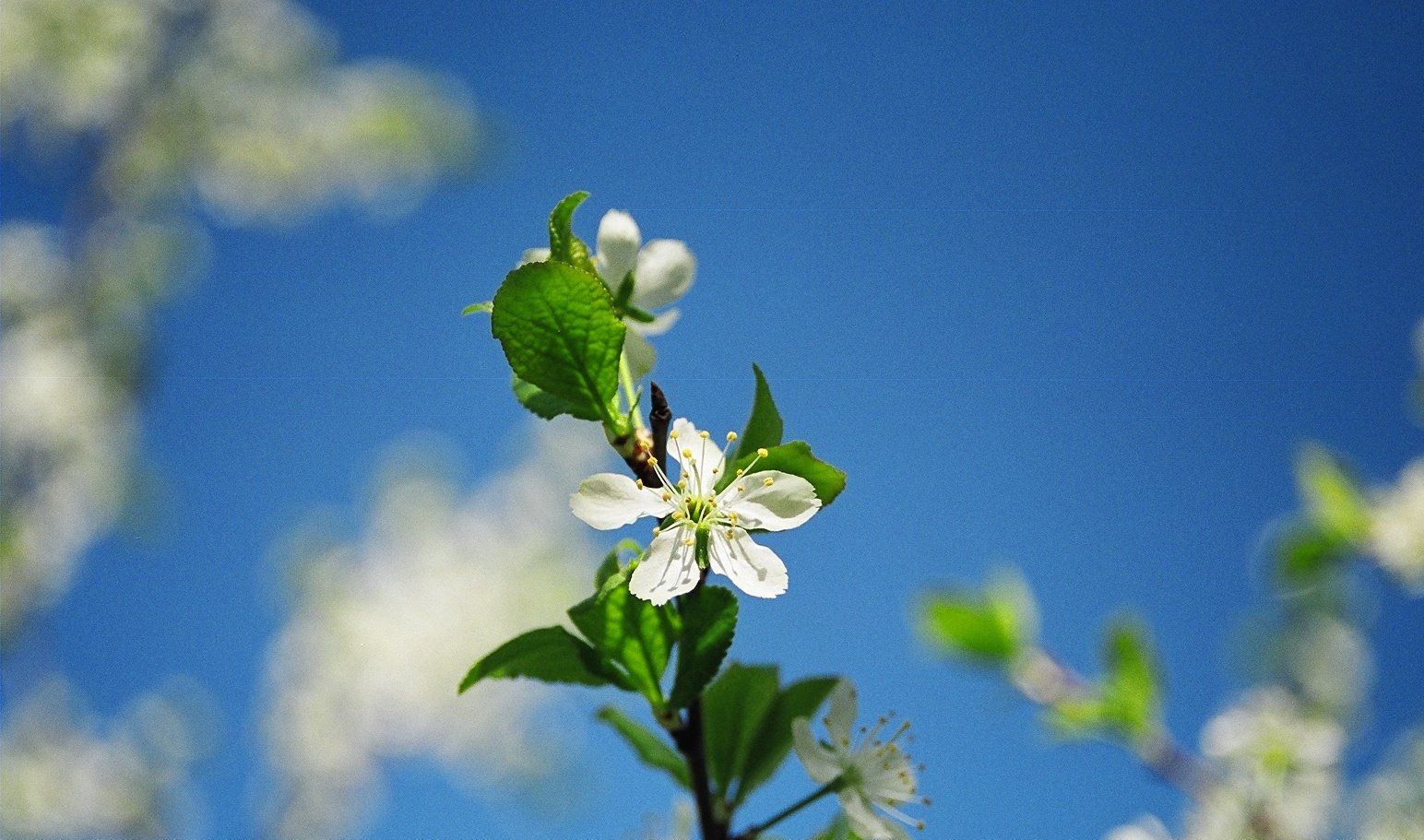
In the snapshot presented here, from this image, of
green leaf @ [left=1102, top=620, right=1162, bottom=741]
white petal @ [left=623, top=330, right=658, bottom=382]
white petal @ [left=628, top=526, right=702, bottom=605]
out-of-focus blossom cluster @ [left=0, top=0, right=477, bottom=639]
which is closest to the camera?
white petal @ [left=628, top=526, right=702, bottom=605]

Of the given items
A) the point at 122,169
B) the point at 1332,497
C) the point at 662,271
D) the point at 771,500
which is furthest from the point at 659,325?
the point at 122,169

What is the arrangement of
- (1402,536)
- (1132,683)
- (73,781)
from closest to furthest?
(1132,683) < (1402,536) < (73,781)

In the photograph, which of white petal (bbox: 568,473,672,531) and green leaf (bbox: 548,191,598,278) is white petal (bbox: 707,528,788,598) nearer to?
white petal (bbox: 568,473,672,531)

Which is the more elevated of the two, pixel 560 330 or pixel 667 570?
pixel 560 330

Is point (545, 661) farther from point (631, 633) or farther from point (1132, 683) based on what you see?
point (1132, 683)

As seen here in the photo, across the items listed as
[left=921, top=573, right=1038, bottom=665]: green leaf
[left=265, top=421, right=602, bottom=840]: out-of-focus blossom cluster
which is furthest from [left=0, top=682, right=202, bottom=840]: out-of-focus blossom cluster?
[left=921, top=573, right=1038, bottom=665]: green leaf

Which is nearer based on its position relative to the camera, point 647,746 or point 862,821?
point 862,821

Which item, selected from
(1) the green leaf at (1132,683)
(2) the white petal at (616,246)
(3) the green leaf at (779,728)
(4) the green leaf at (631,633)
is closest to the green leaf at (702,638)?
(4) the green leaf at (631,633)

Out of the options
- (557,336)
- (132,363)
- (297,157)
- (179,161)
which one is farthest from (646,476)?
(297,157)
